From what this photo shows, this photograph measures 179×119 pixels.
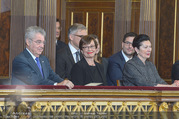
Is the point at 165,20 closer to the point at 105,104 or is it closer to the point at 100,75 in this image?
the point at 100,75

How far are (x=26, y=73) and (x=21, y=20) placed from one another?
4512mm

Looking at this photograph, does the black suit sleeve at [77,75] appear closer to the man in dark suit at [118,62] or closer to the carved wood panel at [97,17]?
the man in dark suit at [118,62]

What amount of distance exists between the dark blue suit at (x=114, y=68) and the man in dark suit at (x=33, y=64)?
1077 millimetres

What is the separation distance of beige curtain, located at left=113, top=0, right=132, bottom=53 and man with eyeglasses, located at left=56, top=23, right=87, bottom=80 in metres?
3.11

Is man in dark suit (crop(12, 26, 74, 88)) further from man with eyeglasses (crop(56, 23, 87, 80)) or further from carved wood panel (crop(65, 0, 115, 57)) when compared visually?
carved wood panel (crop(65, 0, 115, 57))

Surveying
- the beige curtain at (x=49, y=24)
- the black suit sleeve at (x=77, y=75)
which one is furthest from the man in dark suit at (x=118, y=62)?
the beige curtain at (x=49, y=24)

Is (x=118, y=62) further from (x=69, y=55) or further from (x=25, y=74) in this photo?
(x=25, y=74)

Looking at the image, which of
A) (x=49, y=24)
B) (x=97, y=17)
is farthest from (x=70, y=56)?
(x=97, y=17)

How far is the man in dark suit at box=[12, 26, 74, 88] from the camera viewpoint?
→ 14.0ft

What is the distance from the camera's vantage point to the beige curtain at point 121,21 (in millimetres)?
9172

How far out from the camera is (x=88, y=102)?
352 centimetres

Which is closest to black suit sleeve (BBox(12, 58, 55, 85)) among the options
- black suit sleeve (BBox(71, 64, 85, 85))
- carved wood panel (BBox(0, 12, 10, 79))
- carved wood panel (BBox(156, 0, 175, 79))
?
black suit sleeve (BBox(71, 64, 85, 85))

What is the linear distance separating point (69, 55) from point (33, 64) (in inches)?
60.8

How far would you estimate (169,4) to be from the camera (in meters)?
12.0
